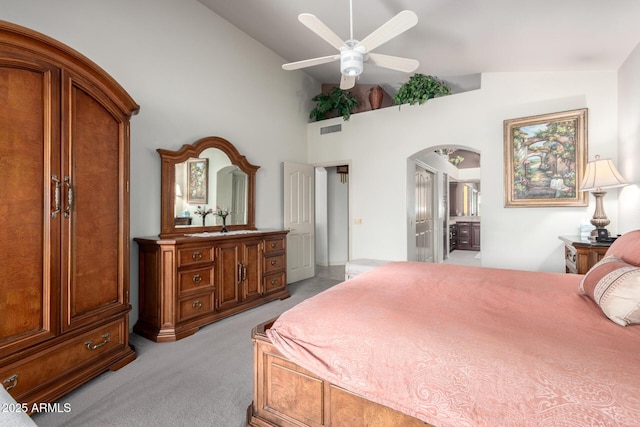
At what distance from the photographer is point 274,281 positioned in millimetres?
4008

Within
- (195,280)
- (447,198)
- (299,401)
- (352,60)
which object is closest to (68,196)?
(195,280)

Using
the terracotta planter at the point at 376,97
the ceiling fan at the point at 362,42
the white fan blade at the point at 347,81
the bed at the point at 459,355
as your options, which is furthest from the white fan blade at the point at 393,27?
the terracotta planter at the point at 376,97

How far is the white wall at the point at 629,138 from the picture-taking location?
276 cm

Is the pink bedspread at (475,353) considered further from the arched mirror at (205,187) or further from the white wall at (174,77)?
the white wall at (174,77)

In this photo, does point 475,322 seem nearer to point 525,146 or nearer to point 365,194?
point 525,146

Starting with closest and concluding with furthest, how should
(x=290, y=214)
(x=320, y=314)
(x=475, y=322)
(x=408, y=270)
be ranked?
(x=475, y=322) < (x=320, y=314) < (x=408, y=270) < (x=290, y=214)

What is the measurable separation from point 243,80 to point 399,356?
Result: 423 cm

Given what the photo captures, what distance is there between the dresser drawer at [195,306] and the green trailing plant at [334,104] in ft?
11.7

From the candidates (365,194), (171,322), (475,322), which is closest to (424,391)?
(475,322)

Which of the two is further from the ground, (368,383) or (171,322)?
(368,383)

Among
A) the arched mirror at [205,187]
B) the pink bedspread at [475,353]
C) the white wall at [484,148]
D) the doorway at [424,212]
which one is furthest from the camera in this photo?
the doorway at [424,212]

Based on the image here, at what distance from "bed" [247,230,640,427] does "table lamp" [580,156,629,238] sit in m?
1.38

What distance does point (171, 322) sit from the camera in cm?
280

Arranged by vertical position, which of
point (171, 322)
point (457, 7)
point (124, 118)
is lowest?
point (171, 322)
